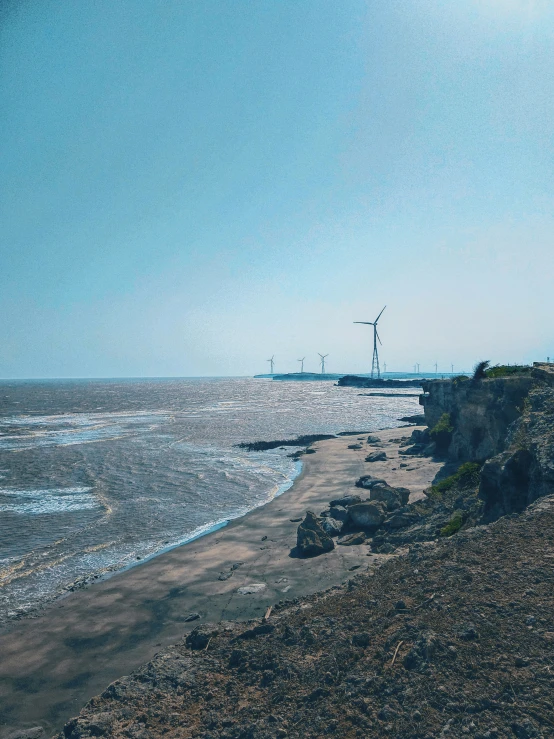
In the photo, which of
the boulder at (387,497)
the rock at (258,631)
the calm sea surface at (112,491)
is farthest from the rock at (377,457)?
the rock at (258,631)

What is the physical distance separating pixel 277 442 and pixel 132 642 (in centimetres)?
5013

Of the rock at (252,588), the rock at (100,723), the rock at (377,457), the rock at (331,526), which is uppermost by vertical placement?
the rock at (100,723)

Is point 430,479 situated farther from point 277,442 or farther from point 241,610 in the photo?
point 277,442

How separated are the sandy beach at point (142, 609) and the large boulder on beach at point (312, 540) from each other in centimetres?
55

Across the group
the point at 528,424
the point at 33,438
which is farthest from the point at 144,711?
the point at 33,438

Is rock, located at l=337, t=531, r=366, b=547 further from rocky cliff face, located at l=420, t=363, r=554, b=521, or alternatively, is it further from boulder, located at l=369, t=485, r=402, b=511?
rocky cliff face, located at l=420, t=363, r=554, b=521

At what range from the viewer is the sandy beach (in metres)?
14.1

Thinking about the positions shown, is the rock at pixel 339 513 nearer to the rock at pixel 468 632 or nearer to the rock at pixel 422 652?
the rock at pixel 468 632

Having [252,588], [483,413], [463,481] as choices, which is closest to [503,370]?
[483,413]

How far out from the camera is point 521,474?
17.8m

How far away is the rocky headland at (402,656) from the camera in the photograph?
26.3 ft

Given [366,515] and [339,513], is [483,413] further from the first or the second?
[366,515]

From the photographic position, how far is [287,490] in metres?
38.9

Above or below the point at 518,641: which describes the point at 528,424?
above
